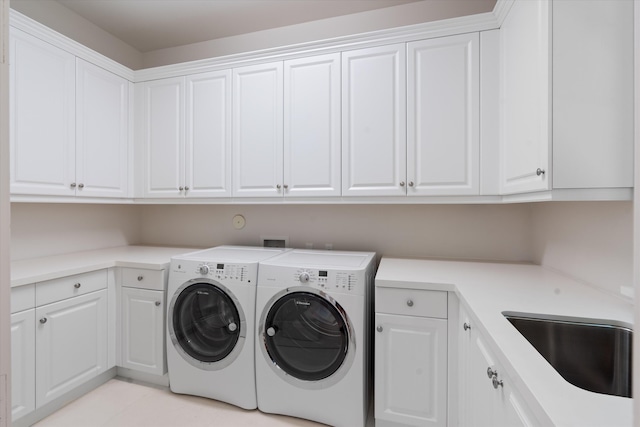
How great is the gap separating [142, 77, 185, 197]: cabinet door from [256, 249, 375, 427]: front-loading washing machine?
1188mm

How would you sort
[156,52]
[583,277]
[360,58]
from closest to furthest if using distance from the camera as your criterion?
[583,277], [360,58], [156,52]

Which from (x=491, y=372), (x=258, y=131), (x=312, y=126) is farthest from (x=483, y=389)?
(x=258, y=131)

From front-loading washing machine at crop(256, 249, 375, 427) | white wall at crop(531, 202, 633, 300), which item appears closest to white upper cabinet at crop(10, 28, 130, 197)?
front-loading washing machine at crop(256, 249, 375, 427)

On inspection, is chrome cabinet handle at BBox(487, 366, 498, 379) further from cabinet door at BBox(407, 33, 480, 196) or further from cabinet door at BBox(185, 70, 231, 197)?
cabinet door at BBox(185, 70, 231, 197)

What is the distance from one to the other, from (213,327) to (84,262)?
3.18ft

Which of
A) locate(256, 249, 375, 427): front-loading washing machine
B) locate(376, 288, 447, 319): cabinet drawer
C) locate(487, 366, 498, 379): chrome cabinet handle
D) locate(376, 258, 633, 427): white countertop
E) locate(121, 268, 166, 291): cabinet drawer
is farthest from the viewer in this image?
locate(121, 268, 166, 291): cabinet drawer

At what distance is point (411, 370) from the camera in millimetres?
1628

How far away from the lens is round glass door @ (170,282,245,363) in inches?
74.9

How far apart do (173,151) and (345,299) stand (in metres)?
1.78

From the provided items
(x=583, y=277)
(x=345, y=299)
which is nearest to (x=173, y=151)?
(x=345, y=299)

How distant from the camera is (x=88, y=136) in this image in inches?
87.0

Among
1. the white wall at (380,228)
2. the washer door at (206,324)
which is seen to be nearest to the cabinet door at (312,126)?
the white wall at (380,228)

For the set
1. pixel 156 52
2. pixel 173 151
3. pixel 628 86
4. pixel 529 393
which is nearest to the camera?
pixel 529 393

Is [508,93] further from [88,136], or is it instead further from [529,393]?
[88,136]
